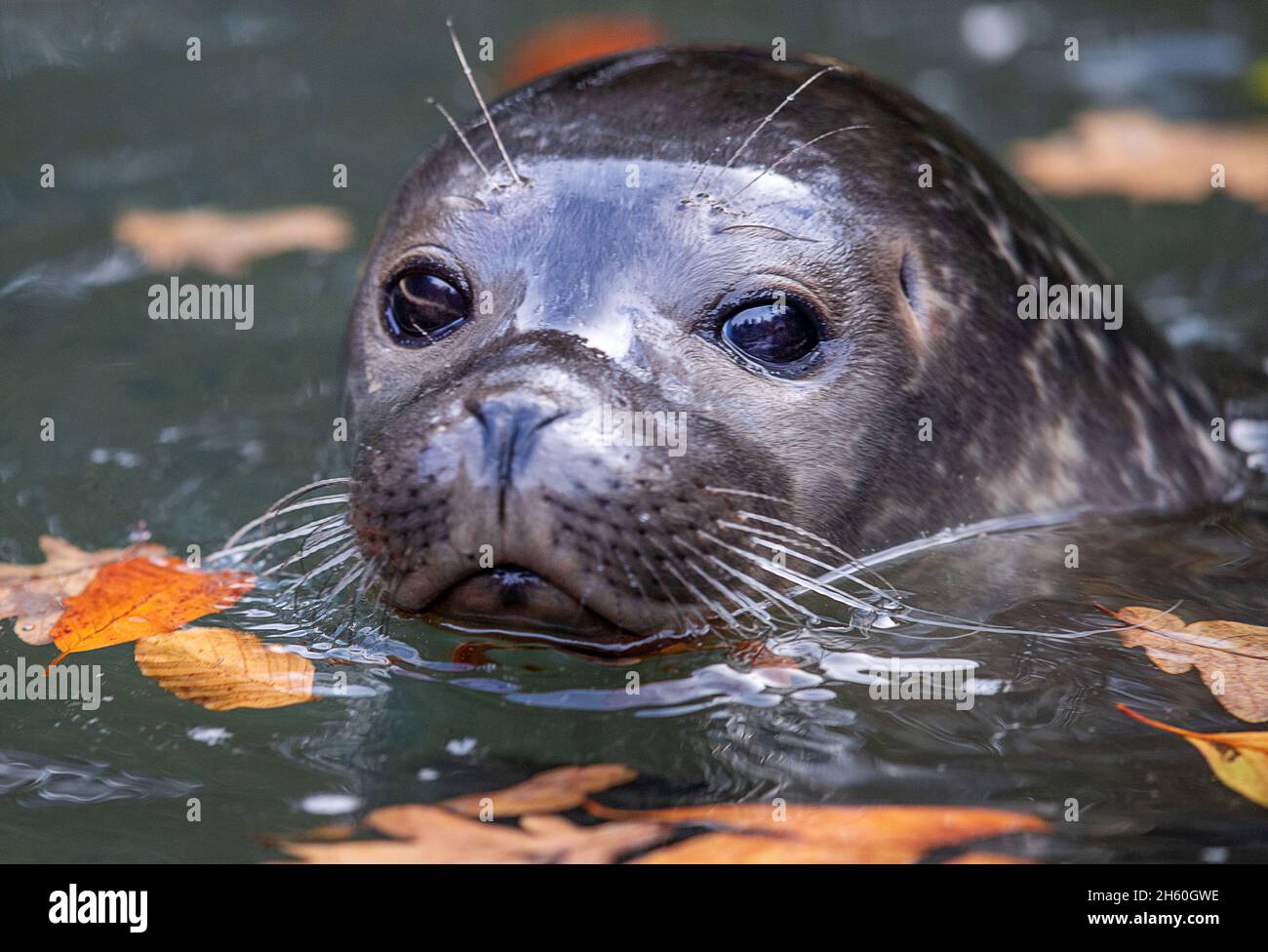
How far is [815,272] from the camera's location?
3943 millimetres

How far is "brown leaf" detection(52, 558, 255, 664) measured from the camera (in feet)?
12.9

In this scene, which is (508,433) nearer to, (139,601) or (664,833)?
(664,833)

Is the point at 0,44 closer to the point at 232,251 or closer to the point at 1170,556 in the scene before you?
the point at 232,251

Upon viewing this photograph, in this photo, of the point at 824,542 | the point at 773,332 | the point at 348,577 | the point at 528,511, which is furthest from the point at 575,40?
the point at 528,511

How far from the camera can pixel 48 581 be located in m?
4.32

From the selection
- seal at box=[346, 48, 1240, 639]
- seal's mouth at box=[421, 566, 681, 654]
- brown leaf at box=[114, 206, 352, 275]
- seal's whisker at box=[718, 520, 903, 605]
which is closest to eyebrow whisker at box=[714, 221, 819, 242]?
seal at box=[346, 48, 1240, 639]

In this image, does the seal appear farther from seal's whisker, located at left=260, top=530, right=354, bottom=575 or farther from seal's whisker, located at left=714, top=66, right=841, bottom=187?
seal's whisker, located at left=260, top=530, right=354, bottom=575

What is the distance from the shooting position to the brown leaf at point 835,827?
2.97 metres

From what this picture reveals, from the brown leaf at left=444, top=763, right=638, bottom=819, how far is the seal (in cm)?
31
